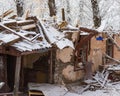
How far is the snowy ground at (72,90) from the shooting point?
12.4m

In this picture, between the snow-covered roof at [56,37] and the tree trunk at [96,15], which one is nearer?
the snow-covered roof at [56,37]

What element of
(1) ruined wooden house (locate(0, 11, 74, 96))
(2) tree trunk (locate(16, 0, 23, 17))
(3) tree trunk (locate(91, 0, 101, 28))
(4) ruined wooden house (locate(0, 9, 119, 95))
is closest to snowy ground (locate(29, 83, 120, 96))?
(4) ruined wooden house (locate(0, 9, 119, 95))

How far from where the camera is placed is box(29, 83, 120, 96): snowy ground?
1241cm

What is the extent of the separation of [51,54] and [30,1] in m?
12.7

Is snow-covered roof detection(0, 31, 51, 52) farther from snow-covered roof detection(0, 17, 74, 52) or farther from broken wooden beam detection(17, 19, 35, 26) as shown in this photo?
broken wooden beam detection(17, 19, 35, 26)

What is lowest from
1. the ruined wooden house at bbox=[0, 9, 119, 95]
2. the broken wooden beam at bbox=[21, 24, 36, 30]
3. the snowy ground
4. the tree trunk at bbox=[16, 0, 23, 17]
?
the snowy ground

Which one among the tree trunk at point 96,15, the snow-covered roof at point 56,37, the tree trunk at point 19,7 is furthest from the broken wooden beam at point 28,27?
the tree trunk at point 19,7

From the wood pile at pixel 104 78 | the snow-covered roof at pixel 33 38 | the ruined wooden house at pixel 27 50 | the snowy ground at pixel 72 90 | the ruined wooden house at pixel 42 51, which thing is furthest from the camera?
the wood pile at pixel 104 78

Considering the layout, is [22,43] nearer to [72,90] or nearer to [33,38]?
[33,38]

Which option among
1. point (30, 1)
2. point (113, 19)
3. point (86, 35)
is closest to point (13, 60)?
point (86, 35)

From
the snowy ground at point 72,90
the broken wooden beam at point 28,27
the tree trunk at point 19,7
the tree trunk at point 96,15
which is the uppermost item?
the tree trunk at point 19,7

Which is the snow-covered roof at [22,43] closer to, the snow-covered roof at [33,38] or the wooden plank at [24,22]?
the snow-covered roof at [33,38]

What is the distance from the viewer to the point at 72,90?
→ 13.9 meters

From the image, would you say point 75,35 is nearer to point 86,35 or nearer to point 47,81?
point 86,35
